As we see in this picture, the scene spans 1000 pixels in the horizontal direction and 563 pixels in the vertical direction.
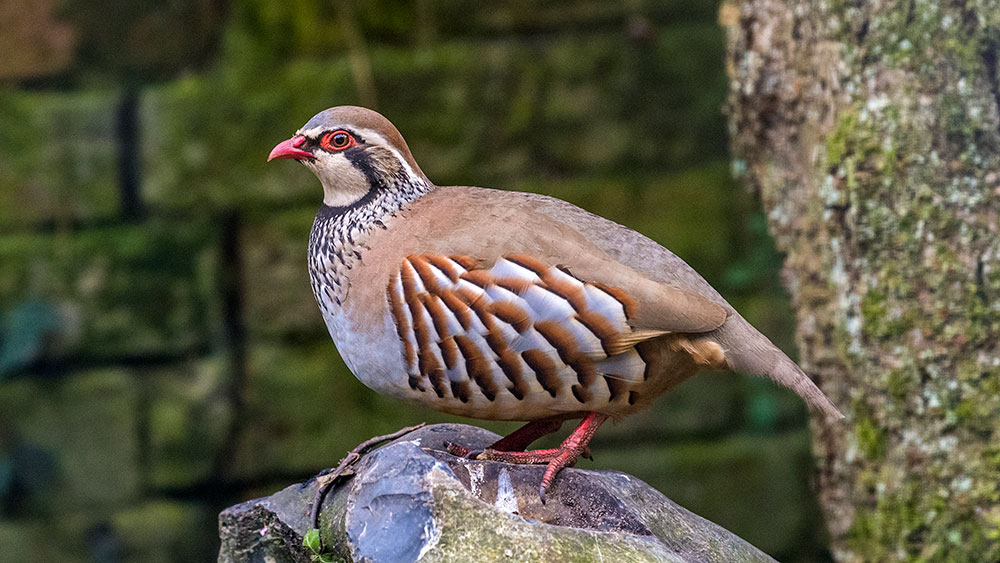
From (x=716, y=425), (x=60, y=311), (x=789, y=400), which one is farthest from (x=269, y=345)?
(x=789, y=400)

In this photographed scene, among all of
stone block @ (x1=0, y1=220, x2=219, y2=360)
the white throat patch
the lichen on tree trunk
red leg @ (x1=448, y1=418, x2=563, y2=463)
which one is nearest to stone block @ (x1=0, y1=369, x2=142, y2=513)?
stone block @ (x1=0, y1=220, x2=219, y2=360)

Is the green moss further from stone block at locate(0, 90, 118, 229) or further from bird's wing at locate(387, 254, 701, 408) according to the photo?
stone block at locate(0, 90, 118, 229)

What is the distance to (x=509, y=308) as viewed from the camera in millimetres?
2959

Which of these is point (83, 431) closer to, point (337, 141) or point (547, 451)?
point (337, 141)

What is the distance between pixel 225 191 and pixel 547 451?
257 cm

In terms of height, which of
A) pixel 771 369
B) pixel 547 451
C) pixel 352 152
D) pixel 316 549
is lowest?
pixel 316 549

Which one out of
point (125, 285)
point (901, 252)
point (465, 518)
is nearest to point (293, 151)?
point (465, 518)

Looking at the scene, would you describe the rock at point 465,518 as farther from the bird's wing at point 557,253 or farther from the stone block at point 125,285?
the stone block at point 125,285

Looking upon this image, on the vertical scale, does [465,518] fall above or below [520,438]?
above

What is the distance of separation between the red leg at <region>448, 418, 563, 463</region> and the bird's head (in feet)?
2.70

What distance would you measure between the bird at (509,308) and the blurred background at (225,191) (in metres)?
1.95

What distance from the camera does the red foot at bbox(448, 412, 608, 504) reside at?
3.08 meters

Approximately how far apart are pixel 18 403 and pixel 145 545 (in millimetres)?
903

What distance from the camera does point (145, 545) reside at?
534 centimetres
